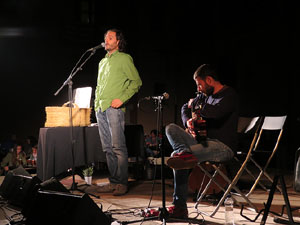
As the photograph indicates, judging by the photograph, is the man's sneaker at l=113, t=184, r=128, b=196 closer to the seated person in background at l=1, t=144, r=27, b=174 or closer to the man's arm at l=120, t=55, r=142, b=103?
the man's arm at l=120, t=55, r=142, b=103

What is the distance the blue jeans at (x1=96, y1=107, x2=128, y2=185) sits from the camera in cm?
377

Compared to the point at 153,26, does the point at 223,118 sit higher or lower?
lower

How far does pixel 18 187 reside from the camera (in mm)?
3193

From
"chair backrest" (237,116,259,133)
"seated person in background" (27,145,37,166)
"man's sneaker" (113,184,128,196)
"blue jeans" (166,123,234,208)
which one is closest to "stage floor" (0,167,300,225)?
"man's sneaker" (113,184,128,196)

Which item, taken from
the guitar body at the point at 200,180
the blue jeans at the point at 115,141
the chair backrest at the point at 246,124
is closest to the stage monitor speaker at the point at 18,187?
the blue jeans at the point at 115,141

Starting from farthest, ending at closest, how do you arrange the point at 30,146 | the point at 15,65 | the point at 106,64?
the point at 15,65, the point at 30,146, the point at 106,64

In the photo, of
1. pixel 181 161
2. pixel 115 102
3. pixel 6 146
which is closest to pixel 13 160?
pixel 6 146

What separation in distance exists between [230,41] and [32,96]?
15.4 ft

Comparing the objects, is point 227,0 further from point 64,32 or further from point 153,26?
point 64,32

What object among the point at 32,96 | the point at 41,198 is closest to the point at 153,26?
the point at 32,96

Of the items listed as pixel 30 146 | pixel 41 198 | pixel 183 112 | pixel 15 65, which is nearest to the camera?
pixel 41 198

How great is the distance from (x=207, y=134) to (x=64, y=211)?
128cm

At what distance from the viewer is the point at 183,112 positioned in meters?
3.27

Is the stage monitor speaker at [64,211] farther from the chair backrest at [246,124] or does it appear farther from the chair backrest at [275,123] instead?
the chair backrest at [275,123]
